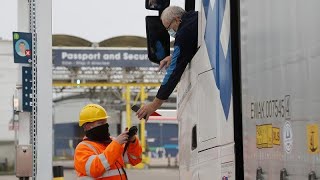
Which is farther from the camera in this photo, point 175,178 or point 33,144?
point 175,178

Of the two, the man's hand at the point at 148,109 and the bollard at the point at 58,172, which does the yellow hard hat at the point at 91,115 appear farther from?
the bollard at the point at 58,172

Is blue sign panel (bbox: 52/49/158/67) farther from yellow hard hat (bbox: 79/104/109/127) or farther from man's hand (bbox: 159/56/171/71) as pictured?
yellow hard hat (bbox: 79/104/109/127)

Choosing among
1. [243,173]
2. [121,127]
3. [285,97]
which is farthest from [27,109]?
[121,127]

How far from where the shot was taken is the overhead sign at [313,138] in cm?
249

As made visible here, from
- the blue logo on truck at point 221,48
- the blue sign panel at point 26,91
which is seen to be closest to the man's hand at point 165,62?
the blue logo on truck at point 221,48

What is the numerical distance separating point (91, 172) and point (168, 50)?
4.97ft

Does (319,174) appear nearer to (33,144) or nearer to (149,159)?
(33,144)

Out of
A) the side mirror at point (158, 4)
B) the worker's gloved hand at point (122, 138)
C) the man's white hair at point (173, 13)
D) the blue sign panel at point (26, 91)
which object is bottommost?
the worker's gloved hand at point (122, 138)

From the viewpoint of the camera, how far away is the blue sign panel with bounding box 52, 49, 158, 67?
2970 centimetres

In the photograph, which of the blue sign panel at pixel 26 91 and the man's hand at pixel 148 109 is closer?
the man's hand at pixel 148 109

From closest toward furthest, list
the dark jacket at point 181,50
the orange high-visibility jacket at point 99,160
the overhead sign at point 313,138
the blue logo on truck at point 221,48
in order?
the overhead sign at point 313,138 → the blue logo on truck at point 221,48 → the dark jacket at point 181,50 → the orange high-visibility jacket at point 99,160

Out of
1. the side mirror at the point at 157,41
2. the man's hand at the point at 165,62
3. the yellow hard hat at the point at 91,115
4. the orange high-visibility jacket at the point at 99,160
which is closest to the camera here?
the orange high-visibility jacket at the point at 99,160

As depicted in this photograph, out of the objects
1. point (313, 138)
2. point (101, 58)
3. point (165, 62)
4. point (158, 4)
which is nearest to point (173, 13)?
point (165, 62)

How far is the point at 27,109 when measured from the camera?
6.82 m
